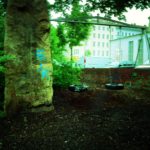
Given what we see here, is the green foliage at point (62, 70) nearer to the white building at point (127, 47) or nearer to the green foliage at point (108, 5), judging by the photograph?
the green foliage at point (108, 5)

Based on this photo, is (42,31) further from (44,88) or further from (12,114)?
(12,114)

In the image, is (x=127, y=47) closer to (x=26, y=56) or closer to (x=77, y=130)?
(x=26, y=56)

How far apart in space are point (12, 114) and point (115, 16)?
183 inches

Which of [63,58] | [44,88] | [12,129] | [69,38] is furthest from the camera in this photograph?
[69,38]

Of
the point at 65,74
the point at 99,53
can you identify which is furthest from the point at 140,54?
the point at 99,53

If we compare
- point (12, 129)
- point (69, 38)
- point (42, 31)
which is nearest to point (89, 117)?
point (12, 129)

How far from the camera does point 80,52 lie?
78.7 m

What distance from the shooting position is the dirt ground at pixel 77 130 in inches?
147

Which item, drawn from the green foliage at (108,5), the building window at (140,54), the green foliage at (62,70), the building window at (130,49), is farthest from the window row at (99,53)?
the green foliage at (108,5)

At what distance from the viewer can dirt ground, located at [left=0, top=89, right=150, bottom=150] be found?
375cm

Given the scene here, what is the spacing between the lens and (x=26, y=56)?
16.8 feet

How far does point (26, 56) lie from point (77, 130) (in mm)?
1857

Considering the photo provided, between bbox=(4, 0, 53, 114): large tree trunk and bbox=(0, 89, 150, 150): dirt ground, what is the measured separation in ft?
1.19

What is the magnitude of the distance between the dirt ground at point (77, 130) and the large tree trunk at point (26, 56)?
0.36 m
